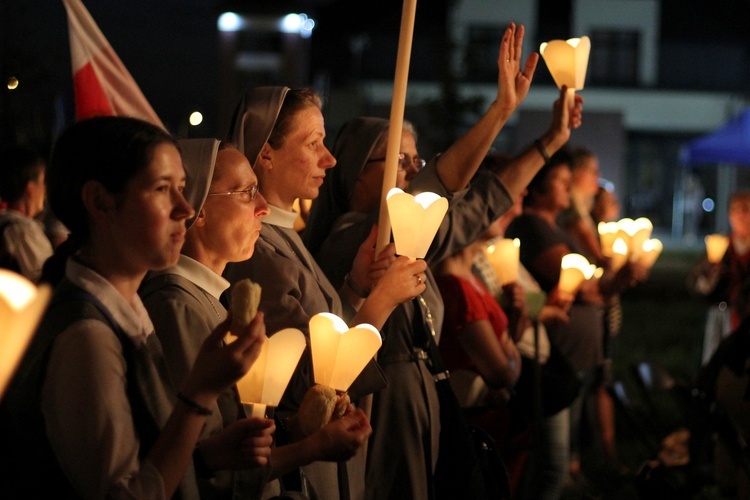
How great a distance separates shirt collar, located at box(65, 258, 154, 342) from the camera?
78.6 inches

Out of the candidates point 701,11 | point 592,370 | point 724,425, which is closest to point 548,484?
point 724,425

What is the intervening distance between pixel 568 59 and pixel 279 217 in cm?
100

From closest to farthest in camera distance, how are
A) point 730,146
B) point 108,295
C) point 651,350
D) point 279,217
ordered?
point 108,295 → point 279,217 → point 651,350 → point 730,146

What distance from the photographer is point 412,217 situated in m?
2.59

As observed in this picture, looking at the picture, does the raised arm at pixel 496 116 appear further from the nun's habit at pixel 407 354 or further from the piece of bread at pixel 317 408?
the piece of bread at pixel 317 408

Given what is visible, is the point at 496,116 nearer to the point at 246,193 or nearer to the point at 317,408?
the point at 246,193

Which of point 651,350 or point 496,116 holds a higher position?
point 496,116

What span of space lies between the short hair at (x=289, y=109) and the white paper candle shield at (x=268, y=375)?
0.98 meters

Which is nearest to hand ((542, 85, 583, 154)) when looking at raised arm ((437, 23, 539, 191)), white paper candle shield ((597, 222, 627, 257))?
raised arm ((437, 23, 539, 191))

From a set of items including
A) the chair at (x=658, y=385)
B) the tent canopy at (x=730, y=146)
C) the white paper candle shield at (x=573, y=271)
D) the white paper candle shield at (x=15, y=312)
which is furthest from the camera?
the tent canopy at (x=730, y=146)

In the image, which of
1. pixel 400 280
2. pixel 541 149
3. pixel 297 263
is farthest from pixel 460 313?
pixel 400 280

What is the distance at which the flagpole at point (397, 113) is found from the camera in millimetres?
2688

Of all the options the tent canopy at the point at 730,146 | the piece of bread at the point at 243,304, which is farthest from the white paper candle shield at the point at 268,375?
the tent canopy at the point at 730,146

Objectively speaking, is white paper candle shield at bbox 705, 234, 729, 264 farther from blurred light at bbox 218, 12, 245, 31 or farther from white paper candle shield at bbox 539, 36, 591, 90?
blurred light at bbox 218, 12, 245, 31
